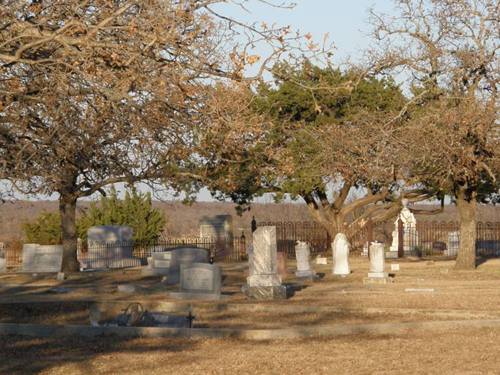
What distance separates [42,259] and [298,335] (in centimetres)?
2308

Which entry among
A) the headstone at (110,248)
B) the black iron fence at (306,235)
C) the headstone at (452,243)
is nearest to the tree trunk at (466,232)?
the headstone at (452,243)

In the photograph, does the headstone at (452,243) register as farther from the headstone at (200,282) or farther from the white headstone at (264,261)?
the headstone at (200,282)

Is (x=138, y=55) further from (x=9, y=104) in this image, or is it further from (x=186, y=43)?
(x=9, y=104)

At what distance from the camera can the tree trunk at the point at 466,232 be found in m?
33.0

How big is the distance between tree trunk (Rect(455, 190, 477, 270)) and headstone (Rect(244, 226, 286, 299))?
1128 centimetres

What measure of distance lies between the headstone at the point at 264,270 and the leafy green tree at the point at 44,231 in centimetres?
2673

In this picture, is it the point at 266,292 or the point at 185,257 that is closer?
the point at 266,292

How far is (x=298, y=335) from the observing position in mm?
15016

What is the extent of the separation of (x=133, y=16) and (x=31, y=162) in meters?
5.69

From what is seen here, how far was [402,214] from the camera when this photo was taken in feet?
151

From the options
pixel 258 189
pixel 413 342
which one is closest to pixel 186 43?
pixel 413 342

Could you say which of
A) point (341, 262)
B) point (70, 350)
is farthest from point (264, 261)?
point (70, 350)

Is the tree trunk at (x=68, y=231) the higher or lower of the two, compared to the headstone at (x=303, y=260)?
higher

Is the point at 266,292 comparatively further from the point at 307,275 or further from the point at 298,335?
the point at 307,275
